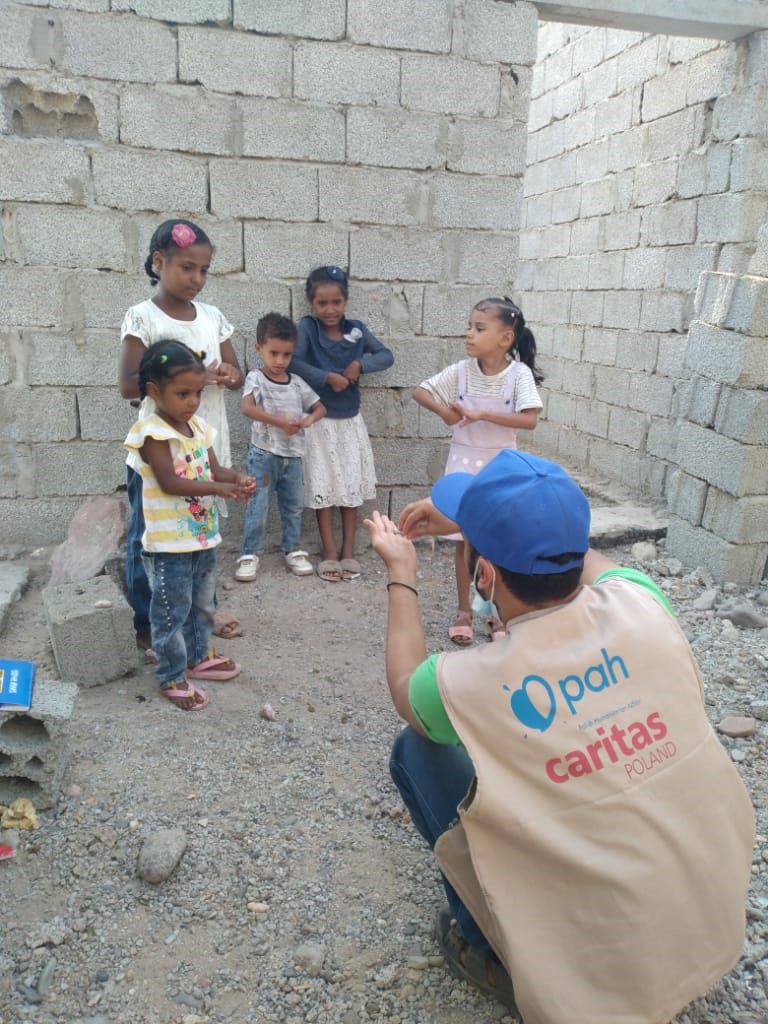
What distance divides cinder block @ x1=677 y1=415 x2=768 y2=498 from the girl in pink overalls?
1.25 metres

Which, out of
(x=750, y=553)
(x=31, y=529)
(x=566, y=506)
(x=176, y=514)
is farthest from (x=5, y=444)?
(x=750, y=553)

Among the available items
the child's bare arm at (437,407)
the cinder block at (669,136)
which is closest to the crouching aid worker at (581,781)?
the child's bare arm at (437,407)

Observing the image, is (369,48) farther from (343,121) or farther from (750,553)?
(750,553)

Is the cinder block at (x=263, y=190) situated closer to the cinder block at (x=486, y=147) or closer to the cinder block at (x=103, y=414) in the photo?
the cinder block at (x=486, y=147)

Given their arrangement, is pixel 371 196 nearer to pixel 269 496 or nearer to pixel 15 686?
pixel 269 496

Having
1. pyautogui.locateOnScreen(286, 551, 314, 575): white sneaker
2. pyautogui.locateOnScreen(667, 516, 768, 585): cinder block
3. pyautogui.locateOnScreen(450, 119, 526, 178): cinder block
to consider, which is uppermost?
pyautogui.locateOnScreen(450, 119, 526, 178): cinder block

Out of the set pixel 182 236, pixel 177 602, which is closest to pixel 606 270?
pixel 182 236

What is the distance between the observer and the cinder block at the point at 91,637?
3.13m

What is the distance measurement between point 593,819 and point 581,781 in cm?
7

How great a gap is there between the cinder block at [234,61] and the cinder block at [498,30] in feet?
3.30

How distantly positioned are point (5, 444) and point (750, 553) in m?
4.22

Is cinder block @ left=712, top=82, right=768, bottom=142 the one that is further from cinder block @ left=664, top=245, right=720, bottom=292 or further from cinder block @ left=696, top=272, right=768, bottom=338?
cinder block @ left=696, top=272, right=768, bottom=338

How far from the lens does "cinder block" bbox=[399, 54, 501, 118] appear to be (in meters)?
4.23

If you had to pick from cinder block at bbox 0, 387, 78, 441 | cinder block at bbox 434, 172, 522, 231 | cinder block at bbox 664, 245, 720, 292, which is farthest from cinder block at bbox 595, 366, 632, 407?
cinder block at bbox 0, 387, 78, 441
